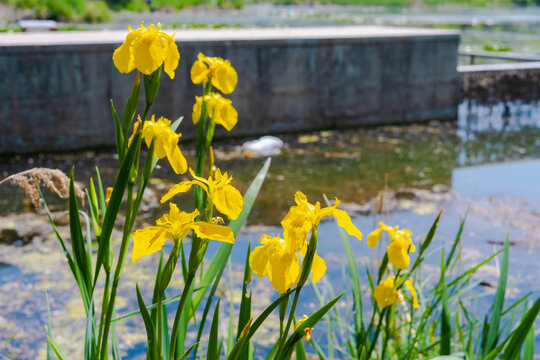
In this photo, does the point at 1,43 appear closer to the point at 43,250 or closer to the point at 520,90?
the point at 43,250

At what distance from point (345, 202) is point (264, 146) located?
178 centimetres

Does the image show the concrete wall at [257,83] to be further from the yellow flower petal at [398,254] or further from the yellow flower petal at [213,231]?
the yellow flower petal at [213,231]

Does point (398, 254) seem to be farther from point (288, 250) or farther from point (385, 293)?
point (288, 250)

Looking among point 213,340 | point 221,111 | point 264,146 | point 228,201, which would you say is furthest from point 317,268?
point 264,146

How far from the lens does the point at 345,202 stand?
495cm

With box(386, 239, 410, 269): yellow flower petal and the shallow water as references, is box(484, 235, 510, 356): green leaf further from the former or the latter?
the shallow water

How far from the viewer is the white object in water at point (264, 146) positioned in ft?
21.3

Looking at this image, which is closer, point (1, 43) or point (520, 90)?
point (1, 43)

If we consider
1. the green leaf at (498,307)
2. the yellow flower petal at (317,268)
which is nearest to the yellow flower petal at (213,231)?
the yellow flower petal at (317,268)

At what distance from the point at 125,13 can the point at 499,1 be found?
128ft

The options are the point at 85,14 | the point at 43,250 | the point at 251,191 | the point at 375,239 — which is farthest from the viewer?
the point at 85,14

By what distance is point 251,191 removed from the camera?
160 centimetres

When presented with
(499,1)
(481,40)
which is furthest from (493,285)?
(499,1)

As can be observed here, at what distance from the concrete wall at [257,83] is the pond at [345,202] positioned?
0.21 meters
